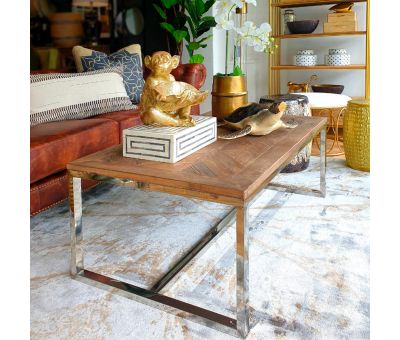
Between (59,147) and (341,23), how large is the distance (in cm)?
295

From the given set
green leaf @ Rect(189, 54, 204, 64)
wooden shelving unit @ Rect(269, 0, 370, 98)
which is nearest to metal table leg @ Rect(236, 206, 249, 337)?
wooden shelving unit @ Rect(269, 0, 370, 98)

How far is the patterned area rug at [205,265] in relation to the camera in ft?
4.36

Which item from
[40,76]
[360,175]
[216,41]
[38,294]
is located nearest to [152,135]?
[38,294]

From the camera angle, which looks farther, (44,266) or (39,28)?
(39,28)

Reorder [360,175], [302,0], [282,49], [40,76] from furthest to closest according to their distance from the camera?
[282,49], [302,0], [360,175], [40,76]

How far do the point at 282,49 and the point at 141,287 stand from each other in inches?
146

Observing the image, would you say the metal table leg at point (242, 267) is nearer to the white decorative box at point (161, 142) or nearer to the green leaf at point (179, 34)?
the white decorative box at point (161, 142)

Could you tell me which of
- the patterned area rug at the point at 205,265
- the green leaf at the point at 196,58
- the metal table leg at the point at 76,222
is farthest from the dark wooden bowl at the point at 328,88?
the metal table leg at the point at 76,222

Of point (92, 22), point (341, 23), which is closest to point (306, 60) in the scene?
point (341, 23)

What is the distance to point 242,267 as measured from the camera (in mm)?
1251

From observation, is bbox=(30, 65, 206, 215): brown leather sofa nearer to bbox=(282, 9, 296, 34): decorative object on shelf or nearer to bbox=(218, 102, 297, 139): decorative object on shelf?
bbox=(218, 102, 297, 139): decorative object on shelf

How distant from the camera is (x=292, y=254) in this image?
1.78 metres
